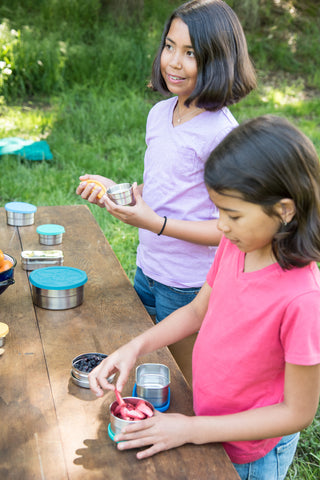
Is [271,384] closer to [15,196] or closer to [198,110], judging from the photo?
[198,110]

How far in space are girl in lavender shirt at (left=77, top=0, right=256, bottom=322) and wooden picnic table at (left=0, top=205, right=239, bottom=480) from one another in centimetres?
20

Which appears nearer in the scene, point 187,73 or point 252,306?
point 252,306

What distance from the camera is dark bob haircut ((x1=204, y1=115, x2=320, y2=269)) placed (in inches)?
45.8

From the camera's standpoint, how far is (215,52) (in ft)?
6.05

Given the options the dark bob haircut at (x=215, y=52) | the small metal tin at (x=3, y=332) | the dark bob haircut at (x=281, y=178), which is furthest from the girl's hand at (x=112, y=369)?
the dark bob haircut at (x=215, y=52)

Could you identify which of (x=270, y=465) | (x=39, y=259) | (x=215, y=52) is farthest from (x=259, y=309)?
(x=39, y=259)

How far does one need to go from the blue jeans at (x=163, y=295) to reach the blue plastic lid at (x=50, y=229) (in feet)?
1.31

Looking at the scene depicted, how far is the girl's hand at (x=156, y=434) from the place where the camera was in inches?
48.0

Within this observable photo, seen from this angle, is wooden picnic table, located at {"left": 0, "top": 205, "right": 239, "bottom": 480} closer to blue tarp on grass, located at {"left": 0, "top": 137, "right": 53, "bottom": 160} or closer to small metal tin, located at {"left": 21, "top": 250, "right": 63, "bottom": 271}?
small metal tin, located at {"left": 21, "top": 250, "right": 63, "bottom": 271}

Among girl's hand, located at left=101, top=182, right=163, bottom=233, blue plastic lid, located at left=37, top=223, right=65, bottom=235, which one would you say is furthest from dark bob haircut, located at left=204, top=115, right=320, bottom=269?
blue plastic lid, located at left=37, top=223, right=65, bottom=235

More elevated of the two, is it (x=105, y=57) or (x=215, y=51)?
(x=215, y=51)

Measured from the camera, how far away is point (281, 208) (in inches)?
46.4

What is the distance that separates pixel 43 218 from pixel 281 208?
1703 mm

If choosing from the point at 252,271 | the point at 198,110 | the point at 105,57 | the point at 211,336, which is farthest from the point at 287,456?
the point at 105,57
